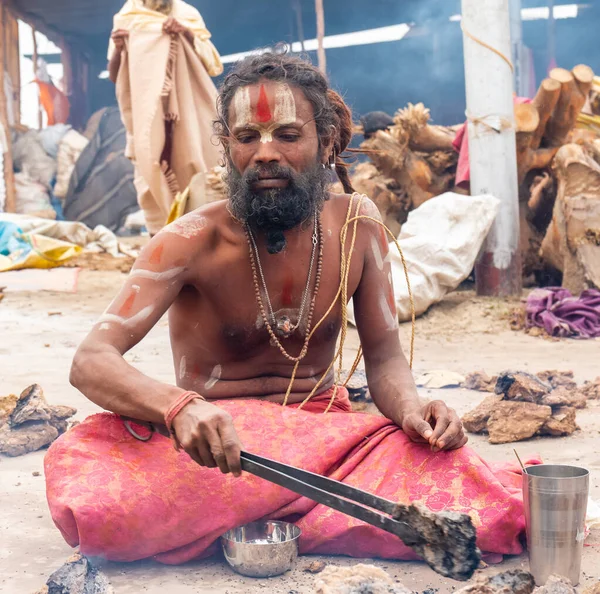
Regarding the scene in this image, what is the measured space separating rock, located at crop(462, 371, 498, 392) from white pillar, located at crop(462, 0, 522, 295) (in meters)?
2.80

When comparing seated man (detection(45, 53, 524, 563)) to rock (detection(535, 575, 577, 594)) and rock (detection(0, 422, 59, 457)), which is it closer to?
rock (detection(535, 575, 577, 594))

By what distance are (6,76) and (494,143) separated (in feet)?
31.3

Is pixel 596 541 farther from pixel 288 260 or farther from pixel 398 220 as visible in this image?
pixel 398 220

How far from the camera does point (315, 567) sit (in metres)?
2.45

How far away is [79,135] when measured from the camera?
16.0m

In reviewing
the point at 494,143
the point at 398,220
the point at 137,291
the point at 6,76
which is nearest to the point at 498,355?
the point at 494,143

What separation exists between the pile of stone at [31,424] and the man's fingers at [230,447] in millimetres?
1803

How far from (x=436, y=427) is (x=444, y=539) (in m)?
0.50

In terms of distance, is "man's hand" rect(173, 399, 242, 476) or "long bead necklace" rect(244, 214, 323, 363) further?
"long bead necklace" rect(244, 214, 323, 363)

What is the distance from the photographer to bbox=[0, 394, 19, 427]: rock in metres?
3.96

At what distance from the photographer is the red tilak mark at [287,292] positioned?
9.52 feet

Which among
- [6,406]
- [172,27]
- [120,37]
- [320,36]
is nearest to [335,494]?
[6,406]

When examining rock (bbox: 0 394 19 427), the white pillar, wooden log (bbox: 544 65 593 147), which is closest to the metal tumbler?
rock (bbox: 0 394 19 427)

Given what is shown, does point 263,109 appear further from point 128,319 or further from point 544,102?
point 544,102
